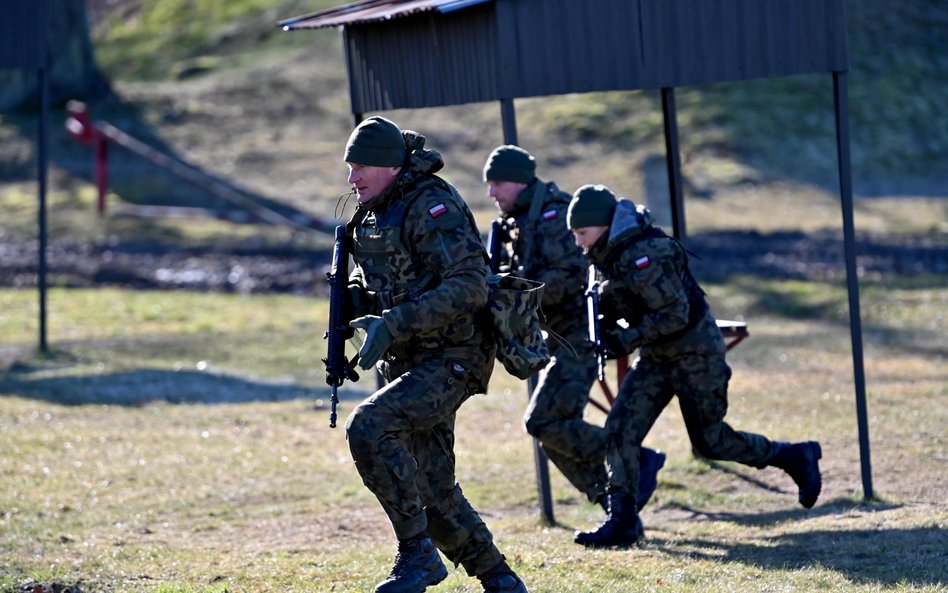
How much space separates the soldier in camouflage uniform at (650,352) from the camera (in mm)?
7516

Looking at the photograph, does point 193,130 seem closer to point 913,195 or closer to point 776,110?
point 776,110

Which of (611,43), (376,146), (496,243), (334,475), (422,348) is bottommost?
(334,475)

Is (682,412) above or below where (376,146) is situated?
below

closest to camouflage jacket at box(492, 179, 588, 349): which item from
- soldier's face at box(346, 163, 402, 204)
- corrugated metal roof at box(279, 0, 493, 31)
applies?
corrugated metal roof at box(279, 0, 493, 31)

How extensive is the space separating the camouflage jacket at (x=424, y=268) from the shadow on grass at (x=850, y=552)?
1960 mm

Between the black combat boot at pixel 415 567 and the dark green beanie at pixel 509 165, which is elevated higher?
the dark green beanie at pixel 509 165

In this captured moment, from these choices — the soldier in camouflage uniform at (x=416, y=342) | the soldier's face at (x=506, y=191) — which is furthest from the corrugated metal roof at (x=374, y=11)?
the soldier in camouflage uniform at (x=416, y=342)

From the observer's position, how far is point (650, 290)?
7484mm

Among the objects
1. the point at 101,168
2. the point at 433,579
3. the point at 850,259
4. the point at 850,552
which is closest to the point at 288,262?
the point at 101,168

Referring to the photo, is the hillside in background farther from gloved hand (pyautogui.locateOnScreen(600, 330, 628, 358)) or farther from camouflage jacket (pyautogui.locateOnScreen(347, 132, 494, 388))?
camouflage jacket (pyautogui.locateOnScreen(347, 132, 494, 388))

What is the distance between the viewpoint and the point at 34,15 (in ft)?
46.1

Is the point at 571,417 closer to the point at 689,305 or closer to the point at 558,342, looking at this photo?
the point at 558,342

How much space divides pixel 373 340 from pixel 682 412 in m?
2.57

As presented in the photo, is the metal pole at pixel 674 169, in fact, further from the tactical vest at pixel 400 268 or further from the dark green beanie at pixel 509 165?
the tactical vest at pixel 400 268
